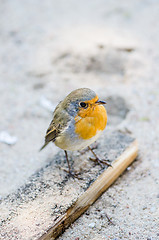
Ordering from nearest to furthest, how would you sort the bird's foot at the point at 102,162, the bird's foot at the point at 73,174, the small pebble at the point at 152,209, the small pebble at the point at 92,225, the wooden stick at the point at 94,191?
the wooden stick at the point at 94,191, the small pebble at the point at 92,225, the small pebble at the point at 152,209, the bird's foot at the point at 73,174, the bird's foot at the point at 102,162

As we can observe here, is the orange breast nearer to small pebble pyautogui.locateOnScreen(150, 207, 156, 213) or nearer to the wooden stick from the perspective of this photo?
the wooden stick

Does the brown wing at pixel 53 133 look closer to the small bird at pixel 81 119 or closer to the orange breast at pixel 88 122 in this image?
the small bird at pixel 81 119

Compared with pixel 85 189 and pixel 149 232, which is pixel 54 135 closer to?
pixel 85 189

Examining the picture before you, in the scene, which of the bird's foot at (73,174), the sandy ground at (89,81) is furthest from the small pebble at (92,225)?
the bird's foot at (73,174)

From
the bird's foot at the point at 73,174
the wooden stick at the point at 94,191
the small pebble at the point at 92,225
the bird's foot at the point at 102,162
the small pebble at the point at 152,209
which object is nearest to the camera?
the wooden stick at the point at 94,191

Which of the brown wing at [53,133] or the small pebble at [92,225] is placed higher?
the brown wing at [53,133]

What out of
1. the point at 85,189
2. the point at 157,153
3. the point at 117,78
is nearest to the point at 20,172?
the point at 85,189

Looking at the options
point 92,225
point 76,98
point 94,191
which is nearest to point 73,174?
point 94,191

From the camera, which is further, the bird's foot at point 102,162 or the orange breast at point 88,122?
the bird's foot at point 102,162

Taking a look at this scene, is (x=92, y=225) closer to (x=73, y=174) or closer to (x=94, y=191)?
(x=94, y=191)
